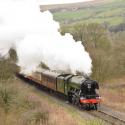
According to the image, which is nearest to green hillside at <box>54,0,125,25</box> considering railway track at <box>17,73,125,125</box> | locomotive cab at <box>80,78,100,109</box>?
locomotive cab at <box>80,78,100,109</box>

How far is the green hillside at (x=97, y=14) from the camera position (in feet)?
488

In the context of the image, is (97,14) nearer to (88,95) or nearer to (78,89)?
(78,89)

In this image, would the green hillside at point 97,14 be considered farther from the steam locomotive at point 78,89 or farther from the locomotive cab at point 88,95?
the locomotive cab at point 88,95

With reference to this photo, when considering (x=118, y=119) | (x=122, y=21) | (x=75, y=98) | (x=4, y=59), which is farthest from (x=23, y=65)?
(x=122, y=21)

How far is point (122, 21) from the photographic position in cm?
14588

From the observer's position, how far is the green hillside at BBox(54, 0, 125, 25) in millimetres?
148800

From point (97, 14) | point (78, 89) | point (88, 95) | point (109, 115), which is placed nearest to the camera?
point (109, 115)

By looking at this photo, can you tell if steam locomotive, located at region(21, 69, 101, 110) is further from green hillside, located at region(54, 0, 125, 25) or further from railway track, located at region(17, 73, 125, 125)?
green hillside, located at region(54, 0, 125, 25)

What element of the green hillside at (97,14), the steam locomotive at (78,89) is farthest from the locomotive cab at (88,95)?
the green hillside at (97,14)

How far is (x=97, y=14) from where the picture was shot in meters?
165

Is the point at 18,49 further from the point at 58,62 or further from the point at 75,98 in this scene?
the point at 75,98

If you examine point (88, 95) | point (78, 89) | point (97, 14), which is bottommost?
point (97, 14)

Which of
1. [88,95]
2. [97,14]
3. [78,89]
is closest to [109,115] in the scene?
[88,95]

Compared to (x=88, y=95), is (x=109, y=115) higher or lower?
lower
